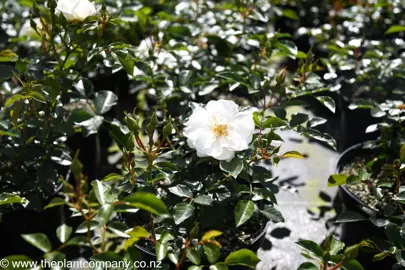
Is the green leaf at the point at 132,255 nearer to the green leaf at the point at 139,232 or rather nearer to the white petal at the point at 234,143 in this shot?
the green leaf at the point at 139,232

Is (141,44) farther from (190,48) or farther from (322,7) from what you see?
(322,7)

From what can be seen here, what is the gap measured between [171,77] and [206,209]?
72cm

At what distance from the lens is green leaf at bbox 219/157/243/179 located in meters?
1.52

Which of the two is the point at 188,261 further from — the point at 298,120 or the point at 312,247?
the point at 298,120

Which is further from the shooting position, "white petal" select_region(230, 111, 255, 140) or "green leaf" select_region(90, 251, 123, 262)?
"white petal" select_region(230, 111, 255, 140)

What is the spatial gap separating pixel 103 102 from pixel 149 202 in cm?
82

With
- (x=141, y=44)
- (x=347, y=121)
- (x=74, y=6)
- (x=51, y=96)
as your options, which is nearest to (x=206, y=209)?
(x=51, y=96)

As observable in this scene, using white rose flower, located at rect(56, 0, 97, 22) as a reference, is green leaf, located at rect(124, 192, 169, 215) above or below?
below

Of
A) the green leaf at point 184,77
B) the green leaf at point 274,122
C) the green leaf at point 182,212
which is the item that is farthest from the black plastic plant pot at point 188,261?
the green leaf at point 184,77

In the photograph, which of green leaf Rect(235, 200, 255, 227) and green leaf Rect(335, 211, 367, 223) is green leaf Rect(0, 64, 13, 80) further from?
green leaf Rect(335, 211, 367, 223)

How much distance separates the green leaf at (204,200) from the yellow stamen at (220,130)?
185mm

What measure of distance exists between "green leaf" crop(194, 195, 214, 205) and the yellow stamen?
0.19m

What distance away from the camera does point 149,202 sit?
3.83 ft

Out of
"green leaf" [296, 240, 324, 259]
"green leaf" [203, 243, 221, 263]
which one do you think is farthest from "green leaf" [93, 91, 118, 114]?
"green leaf" [296, 240, 324, 259]
